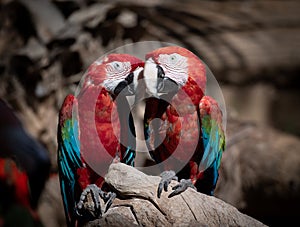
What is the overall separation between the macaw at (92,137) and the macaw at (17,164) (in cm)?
19

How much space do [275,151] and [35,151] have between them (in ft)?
4.07

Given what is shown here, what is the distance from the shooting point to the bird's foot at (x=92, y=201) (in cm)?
78

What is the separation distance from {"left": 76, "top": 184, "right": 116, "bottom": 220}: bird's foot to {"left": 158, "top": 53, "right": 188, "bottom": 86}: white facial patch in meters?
0.21

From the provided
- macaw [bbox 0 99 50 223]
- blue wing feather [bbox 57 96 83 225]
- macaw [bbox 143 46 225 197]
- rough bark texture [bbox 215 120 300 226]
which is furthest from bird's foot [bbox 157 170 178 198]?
rough bark texture [bbox 215 120 300 226]

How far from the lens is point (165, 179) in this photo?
2.61ft

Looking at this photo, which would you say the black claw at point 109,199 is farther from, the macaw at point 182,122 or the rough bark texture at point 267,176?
the rough bark texture at point 267,176

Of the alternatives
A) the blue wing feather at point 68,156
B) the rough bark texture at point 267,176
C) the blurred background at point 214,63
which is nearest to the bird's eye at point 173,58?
the blue wing feather at point 68,156

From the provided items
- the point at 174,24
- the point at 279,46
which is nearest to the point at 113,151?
the point at 174,24

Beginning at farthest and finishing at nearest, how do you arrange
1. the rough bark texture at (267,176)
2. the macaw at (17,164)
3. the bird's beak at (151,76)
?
the rough bark texture at (267,176), the macaw at (17,164), the bird's beak at (151,76)

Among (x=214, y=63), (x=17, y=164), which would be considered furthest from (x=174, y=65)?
(x=214, y=63)

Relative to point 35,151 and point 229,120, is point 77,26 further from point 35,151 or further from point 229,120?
point 35,151

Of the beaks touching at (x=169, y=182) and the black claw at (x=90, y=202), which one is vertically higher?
the beaks touching at (x=169, y=182)

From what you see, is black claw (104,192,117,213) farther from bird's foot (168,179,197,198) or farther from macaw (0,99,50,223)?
macaw (0,99,50,223)

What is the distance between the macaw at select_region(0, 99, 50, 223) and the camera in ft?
3.19
